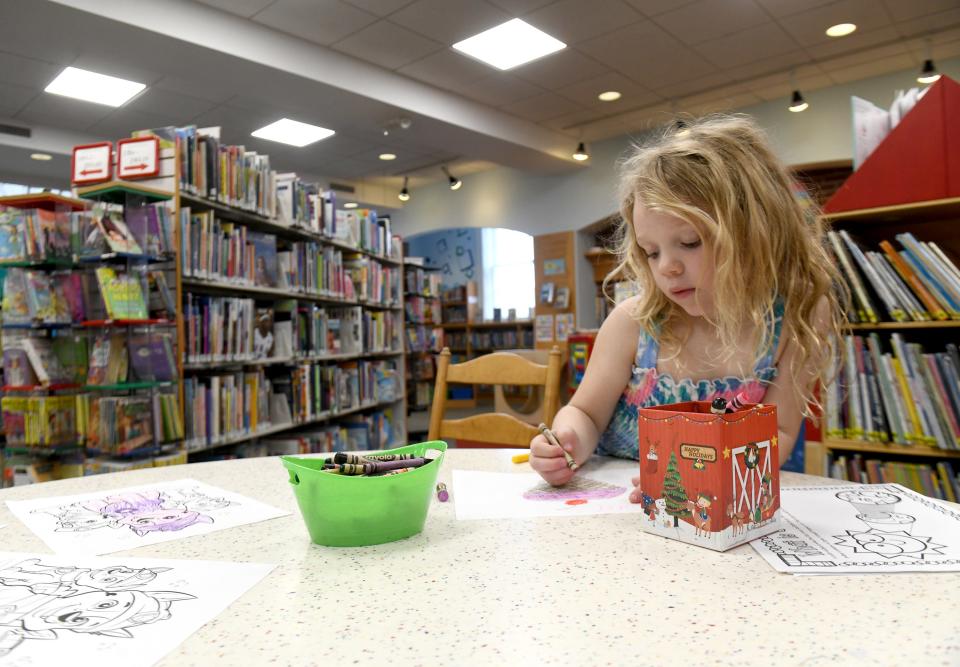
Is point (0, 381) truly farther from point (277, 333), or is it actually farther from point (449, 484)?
point (449, 484)

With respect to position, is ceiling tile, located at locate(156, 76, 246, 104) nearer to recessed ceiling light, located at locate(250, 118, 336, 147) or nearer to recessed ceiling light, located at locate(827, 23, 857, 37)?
recessed ceiling light, located at locate(250, 118, 336, 147)

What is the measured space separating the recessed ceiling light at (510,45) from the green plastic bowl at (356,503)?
438 centimetres

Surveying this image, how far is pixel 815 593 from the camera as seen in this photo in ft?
1.83

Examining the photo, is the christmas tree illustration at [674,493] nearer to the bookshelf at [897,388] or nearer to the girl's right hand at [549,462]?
the girl's right hand at [549,462]

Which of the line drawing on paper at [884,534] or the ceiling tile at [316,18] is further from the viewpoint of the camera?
the ceiling tile at [316,18]

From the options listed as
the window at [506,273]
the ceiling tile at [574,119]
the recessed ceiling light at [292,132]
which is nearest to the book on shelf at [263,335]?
the recessed ceiling light at [292,132]

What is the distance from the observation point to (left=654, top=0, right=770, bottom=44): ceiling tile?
4199 mm

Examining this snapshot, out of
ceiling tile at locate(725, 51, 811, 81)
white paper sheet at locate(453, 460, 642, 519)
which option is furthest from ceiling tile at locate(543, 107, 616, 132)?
white paper sheet at locate(453, 460, 642, 519)

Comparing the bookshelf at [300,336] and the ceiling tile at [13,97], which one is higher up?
the ceiling tile at [13,97]

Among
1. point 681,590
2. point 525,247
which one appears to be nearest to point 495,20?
point 681,590

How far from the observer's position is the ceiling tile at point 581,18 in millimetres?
4117

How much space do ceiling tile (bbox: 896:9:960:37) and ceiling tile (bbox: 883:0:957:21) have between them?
2.8 inches

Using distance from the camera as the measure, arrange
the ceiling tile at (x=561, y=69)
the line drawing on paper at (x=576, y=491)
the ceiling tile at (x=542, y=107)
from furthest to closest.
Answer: the ceiling tile at (x=542, y=107) → the ceiling tile at (x=561, y=69) → the line drawing on paper at (x=576, y=491)

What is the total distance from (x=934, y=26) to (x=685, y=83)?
181 cm
